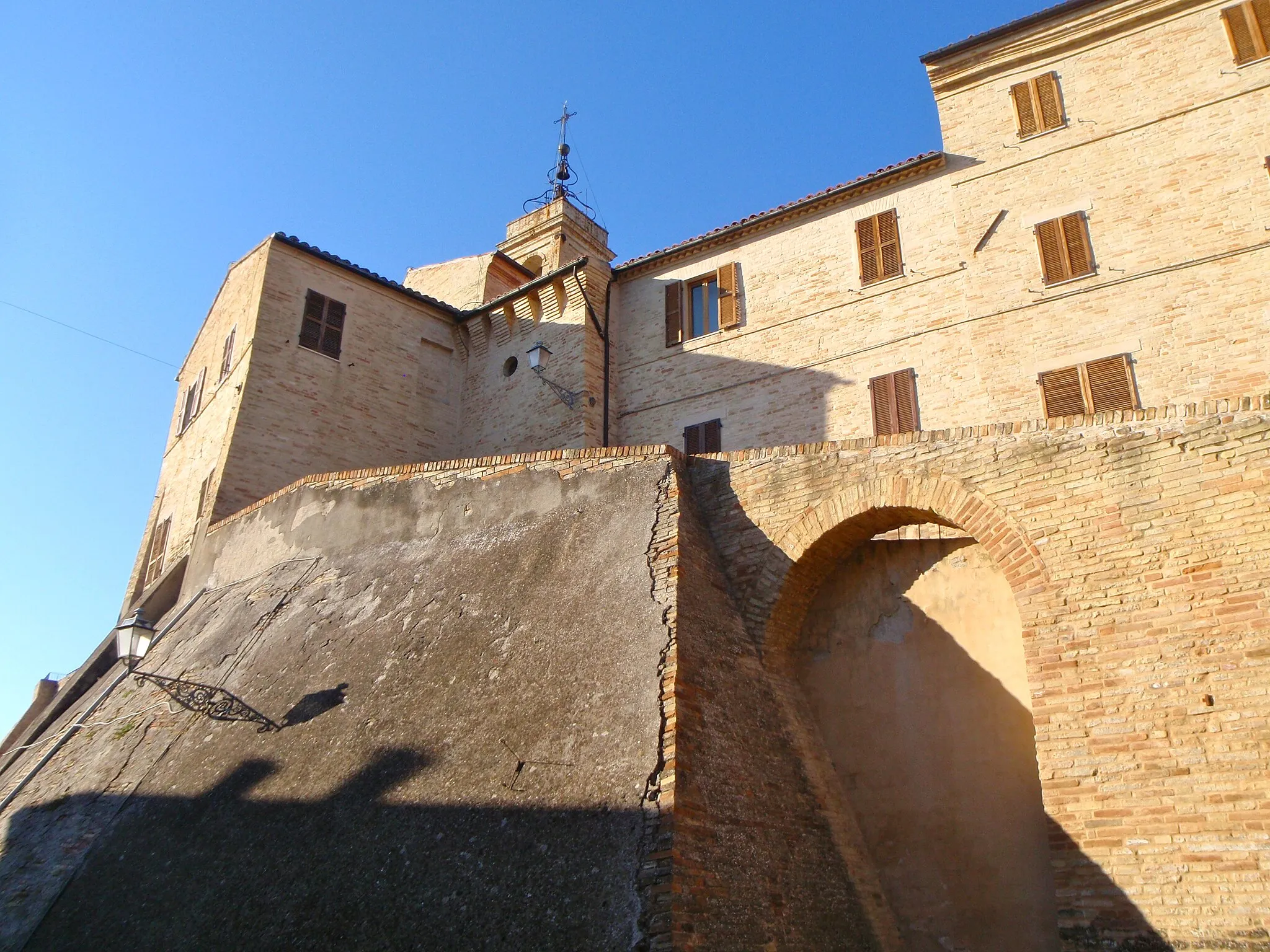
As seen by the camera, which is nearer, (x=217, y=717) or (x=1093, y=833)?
(x=1093, y=833)

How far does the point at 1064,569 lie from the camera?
793cm

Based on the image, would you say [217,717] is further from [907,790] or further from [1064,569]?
[1064,569]

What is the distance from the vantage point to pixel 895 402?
47.9 feet

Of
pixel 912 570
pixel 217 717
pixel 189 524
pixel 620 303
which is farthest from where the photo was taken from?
pixel 620 303

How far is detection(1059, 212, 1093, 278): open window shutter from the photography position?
13.9m

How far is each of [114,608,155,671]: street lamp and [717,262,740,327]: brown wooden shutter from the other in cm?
1023

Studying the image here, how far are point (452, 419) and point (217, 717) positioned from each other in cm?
1006

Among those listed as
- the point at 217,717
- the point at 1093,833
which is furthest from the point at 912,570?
the point at 217,717

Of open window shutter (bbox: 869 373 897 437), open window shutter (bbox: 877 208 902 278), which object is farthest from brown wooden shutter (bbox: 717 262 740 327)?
open window shutter (bbox: 869 373 897 437)

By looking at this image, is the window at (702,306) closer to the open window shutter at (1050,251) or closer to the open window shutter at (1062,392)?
the open window shutter at (1050,251)

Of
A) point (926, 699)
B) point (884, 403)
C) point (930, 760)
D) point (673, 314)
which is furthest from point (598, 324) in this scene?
point (930, 760)

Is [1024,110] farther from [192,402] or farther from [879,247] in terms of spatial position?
[192,402]

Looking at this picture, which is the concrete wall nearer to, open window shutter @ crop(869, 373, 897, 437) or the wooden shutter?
open window shutter @ crop(869, 373, 897, 437)

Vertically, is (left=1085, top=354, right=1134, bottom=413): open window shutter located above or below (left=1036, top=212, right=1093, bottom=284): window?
below
